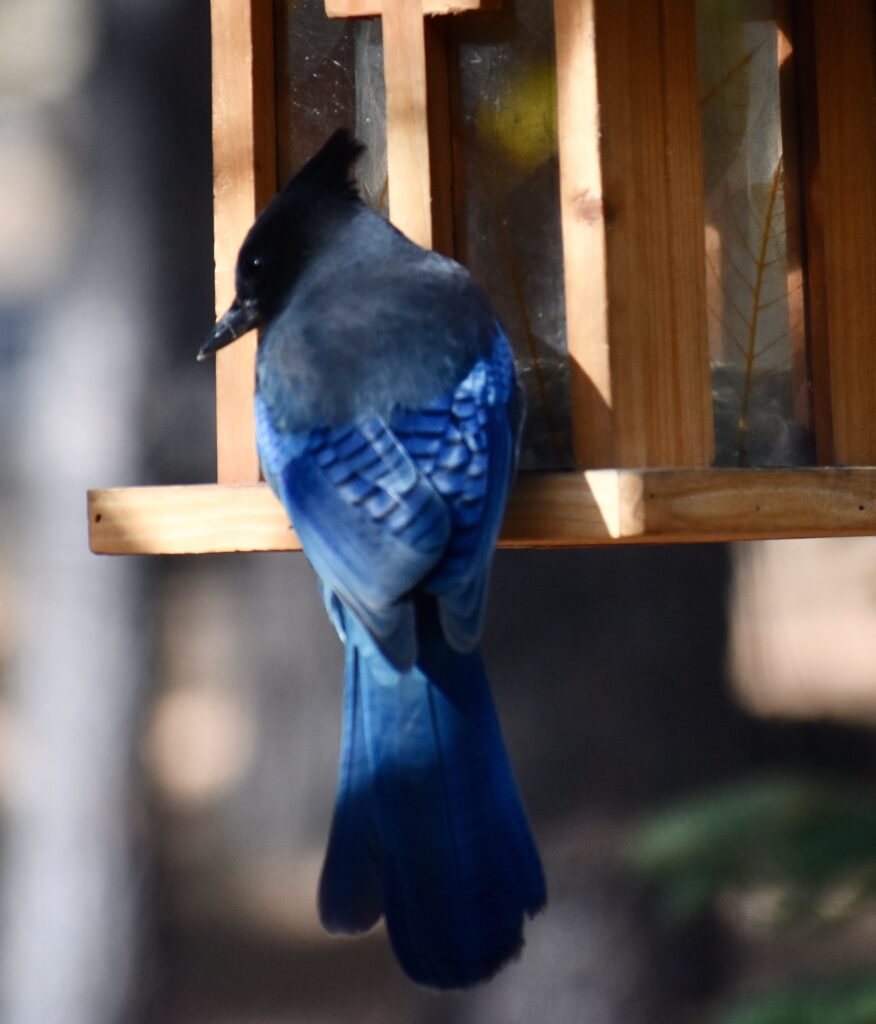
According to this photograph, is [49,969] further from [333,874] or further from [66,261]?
[333,874]

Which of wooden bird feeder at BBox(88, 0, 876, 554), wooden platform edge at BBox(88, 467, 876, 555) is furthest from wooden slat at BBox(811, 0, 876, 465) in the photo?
wooden platform edge at BBox(88, 467, 876, 555)

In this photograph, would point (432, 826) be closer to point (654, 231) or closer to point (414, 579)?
point (414, 579)

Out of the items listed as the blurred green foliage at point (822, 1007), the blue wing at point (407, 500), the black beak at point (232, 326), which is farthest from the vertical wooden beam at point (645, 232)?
the blurred green foliage at point (822, 1007)

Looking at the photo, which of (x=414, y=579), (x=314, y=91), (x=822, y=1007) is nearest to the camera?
(x=414, y=579)

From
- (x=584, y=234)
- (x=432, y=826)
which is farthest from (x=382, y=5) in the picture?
(x=432, y=826)

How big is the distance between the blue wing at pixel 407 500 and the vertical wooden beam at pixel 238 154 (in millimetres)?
233

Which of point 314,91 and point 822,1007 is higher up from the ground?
point 314,91

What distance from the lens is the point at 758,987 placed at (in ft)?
7.80

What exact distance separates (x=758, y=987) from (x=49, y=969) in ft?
3.69

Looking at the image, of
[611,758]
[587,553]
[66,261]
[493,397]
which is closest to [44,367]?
[66,261]

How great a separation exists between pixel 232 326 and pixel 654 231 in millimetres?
418

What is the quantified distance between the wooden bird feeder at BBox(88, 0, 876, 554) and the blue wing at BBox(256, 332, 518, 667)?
3.2 inches

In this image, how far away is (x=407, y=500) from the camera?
119cm

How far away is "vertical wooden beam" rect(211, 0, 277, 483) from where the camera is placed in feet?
5.00
